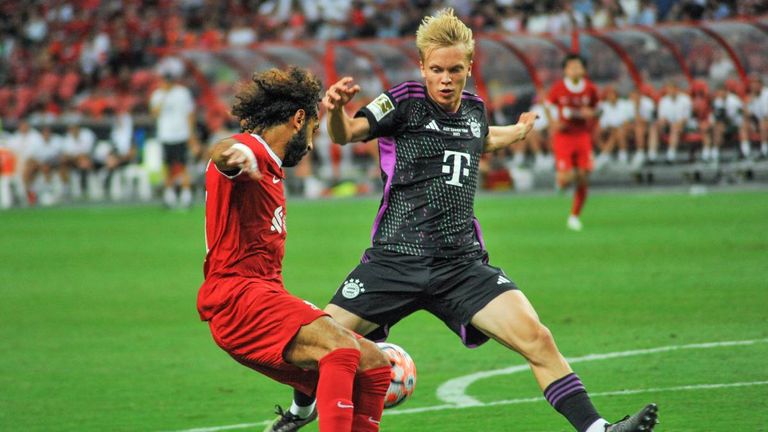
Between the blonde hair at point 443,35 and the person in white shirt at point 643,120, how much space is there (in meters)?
20.4

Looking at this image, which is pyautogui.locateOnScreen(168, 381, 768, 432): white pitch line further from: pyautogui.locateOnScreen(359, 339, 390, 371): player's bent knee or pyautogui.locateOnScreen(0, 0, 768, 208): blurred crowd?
pyautogui.locateOnScreen(0, 0, 768, 208): blurred crowd

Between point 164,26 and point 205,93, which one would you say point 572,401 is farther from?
point 164,26

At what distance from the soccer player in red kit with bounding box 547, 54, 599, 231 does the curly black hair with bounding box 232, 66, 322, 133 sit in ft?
43.2

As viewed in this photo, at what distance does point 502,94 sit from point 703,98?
13.6ft

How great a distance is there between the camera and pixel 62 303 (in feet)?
41.4

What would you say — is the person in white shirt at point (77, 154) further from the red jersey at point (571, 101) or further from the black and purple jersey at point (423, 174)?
the black and purple jersey at point (423, 174)

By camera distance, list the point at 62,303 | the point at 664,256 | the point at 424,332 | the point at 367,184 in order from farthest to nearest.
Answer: the point at 367,184 < the point at 664,256 < the point at 62,303 < the point at 424,332

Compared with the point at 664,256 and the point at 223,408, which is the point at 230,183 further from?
the point at 664,256

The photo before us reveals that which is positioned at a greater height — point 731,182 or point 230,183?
point 230,183

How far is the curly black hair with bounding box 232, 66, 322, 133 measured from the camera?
559 cm

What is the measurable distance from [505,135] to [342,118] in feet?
3.94

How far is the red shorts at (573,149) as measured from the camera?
61.3 ft

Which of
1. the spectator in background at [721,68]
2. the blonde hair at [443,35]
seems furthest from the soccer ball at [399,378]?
the spectator in background at [721,68]

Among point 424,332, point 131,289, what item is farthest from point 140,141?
point 424,332
